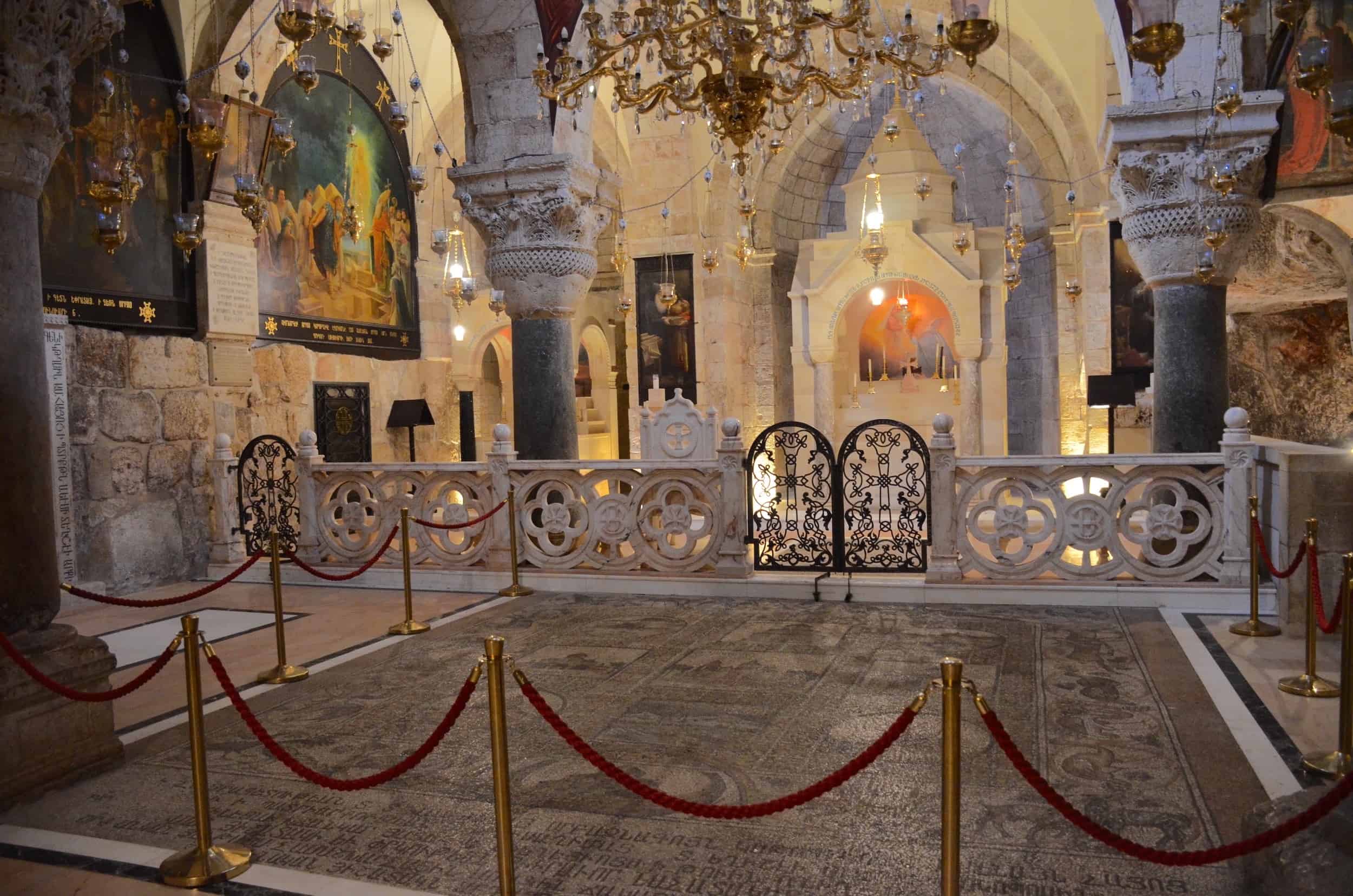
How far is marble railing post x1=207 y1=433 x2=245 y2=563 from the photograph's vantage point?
9.23 m

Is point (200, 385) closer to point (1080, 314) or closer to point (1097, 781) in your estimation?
point (1097, 781)

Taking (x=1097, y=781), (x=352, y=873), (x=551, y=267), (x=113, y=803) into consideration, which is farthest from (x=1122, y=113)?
(x=113, y=803)

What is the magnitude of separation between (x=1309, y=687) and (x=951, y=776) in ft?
9.92

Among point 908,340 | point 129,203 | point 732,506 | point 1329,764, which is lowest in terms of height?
point 1329,764

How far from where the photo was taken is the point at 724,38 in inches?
236

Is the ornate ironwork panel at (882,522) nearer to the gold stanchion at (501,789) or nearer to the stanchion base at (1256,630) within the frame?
the stanchion base at (1256,630)

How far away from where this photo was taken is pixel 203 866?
3.15 meters

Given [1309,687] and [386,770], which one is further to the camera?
[1309,687]

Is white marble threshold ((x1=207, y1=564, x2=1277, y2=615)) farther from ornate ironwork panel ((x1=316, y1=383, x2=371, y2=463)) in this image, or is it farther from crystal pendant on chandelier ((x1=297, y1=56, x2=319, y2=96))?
crystal pendant on chandelier ((x1=297, y1=56, x2=319, y2=96))

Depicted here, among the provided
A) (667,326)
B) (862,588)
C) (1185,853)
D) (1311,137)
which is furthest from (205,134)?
(667,326)

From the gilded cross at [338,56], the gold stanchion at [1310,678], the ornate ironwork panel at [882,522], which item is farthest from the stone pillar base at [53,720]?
the gilded cross at [338,56]

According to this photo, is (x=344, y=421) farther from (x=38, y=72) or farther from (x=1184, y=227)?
(x=1184, y=227)

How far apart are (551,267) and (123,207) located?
3855 mm

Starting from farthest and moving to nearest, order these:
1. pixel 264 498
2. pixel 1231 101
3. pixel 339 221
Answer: pixel 339 221 → pixel 264 498 → pixel 1231 101
